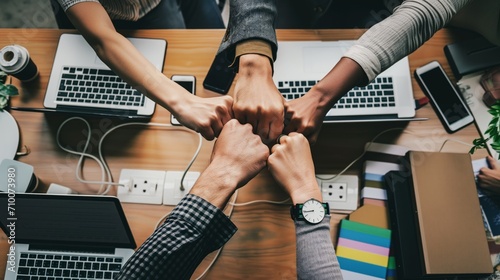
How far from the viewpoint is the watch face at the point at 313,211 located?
863mm

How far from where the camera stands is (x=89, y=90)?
1.10m

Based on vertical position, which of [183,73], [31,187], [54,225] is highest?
[183,73]

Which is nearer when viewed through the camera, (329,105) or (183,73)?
(329,105)

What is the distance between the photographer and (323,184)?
1.09 meters

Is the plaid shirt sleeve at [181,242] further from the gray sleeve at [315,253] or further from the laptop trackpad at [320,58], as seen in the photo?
the laptop trackpad at [320,58]

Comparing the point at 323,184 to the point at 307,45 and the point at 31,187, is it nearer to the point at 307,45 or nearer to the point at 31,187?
the point at 307,45

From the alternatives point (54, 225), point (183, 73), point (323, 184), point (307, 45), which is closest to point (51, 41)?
point (183, 73)

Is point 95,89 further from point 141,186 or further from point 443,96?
point 443,96

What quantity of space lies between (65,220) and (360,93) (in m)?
0.85

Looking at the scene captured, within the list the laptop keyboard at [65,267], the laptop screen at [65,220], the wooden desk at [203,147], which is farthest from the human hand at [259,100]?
the laptop keyboard at [65,267]

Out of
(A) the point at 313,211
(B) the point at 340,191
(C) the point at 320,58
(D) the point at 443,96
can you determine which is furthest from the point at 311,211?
(D) the point at 443,96

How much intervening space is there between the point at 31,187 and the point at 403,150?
3.46ft

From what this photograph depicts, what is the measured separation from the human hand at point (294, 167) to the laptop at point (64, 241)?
15.6 inches

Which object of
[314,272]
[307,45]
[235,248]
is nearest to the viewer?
[314,272]
